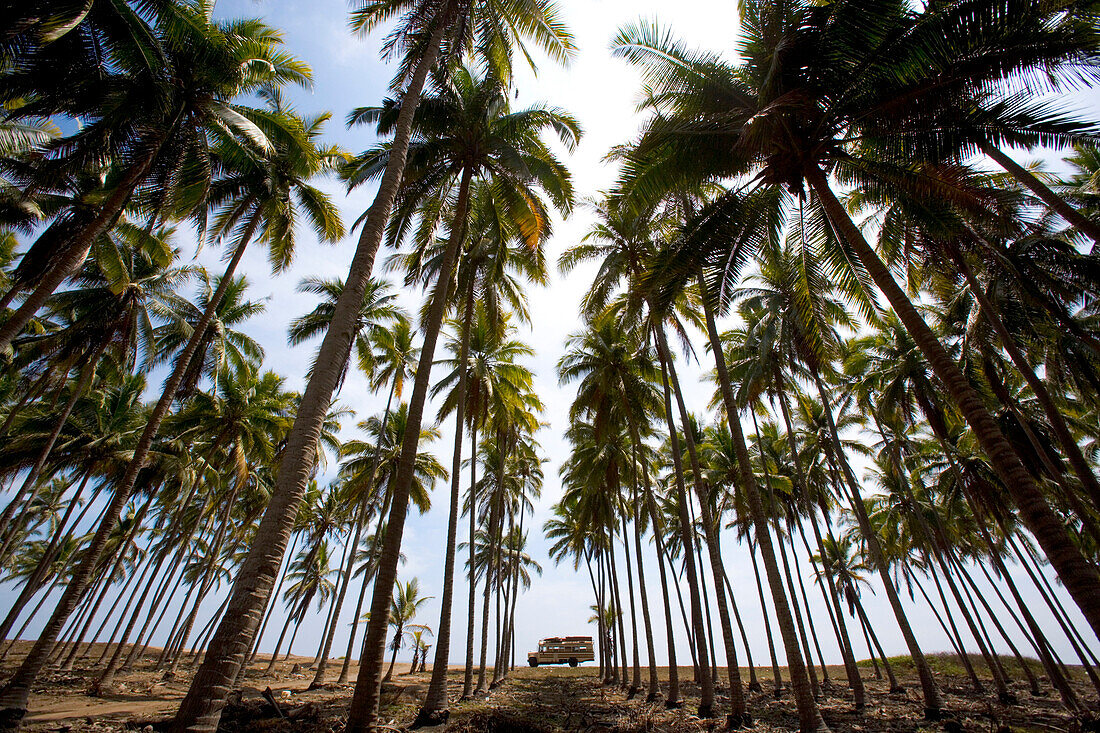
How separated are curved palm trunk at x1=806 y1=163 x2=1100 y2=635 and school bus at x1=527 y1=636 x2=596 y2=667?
34.7 m

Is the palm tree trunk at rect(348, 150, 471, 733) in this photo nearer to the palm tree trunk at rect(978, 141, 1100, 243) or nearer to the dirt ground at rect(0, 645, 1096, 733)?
the dirt ground at rect(0, 645, 1096, 733)

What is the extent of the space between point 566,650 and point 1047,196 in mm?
36791

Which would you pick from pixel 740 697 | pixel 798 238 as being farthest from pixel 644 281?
pixel 740 697

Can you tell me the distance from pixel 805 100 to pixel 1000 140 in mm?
3684

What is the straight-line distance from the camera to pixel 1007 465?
5.41 meters

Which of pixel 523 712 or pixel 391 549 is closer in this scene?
pixel 391 549

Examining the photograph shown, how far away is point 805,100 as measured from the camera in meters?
7.70

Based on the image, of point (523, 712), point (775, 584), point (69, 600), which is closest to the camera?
point (69, 600)

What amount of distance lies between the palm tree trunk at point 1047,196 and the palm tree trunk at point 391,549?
10.9 meters

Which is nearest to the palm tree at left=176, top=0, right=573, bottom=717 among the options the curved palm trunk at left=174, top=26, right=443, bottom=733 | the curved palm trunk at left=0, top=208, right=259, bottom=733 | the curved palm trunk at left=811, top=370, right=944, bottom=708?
the curved palm trunk at left=174, top=26, right=443, bottom=733

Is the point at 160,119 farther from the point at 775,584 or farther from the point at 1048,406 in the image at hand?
the point at 1048,406

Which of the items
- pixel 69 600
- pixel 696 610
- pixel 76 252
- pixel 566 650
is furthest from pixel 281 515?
pixel 566 650

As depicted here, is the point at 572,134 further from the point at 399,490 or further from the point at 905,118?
the point at 399,490

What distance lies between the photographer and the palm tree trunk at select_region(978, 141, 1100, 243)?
24.7 ft
